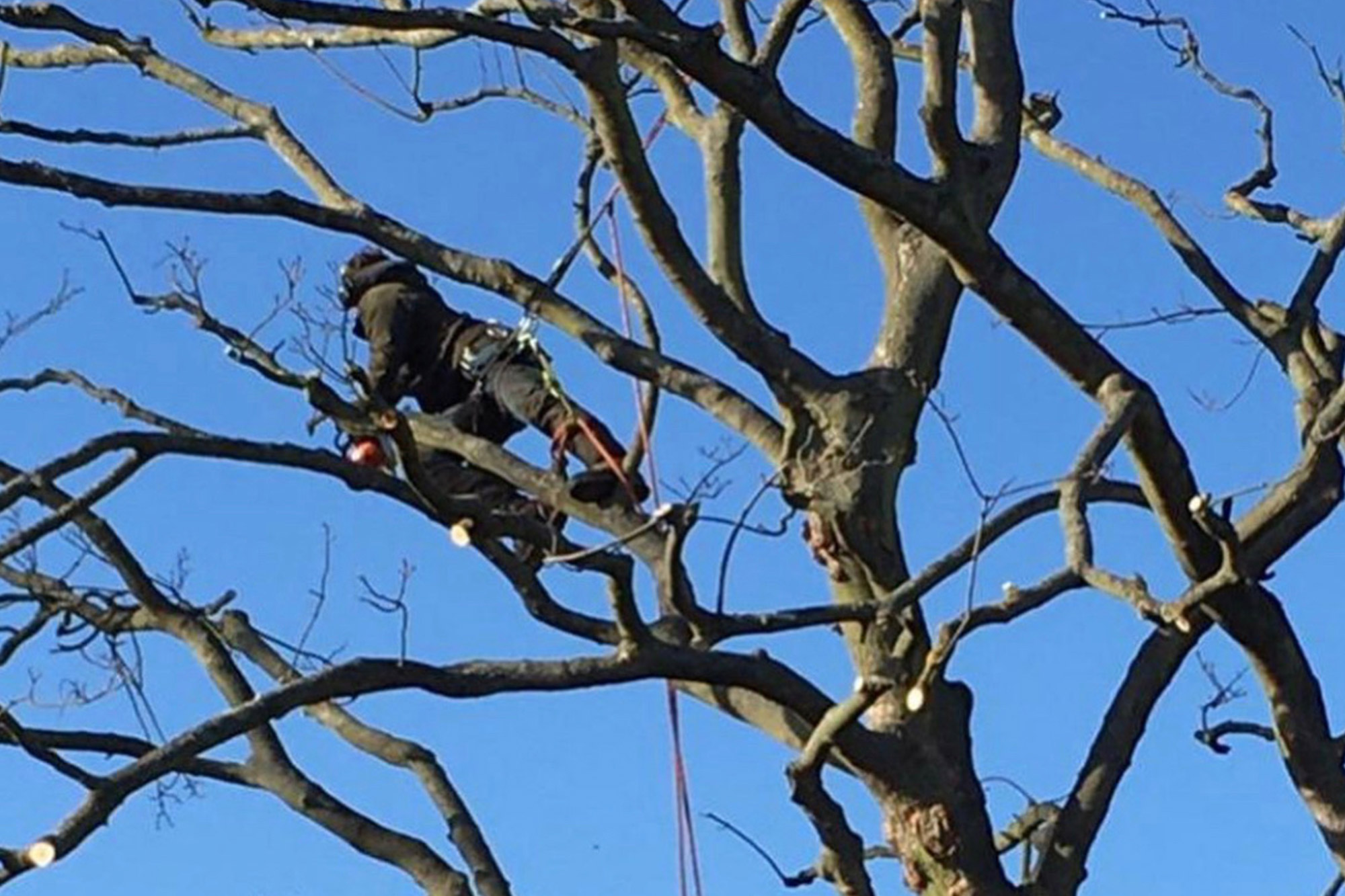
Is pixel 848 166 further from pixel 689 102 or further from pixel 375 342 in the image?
pixel 375 342

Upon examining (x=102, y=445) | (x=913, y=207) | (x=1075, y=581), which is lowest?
(x=1075, y=581)

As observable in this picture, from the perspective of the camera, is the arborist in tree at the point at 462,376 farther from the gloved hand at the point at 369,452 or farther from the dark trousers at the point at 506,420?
the gloved hand at the point at 369,452

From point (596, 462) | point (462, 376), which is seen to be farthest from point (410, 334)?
point (596, 462)

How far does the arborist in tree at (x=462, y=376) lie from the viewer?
23.1 feet

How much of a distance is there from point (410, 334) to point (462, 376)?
0.63 ft

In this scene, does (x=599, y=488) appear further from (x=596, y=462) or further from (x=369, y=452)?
(x=369, y=452)

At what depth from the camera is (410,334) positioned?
772 cm

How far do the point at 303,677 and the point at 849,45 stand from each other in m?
2.61

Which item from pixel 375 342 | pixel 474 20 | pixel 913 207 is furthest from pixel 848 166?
pixel 375 342

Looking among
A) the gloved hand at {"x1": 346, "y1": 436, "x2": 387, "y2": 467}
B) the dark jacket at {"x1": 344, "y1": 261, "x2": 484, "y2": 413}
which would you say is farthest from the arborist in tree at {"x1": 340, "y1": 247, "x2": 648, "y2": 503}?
the gloved hand at {"x1": 346, "y1": 436, "x2": 387, "y2": 467}

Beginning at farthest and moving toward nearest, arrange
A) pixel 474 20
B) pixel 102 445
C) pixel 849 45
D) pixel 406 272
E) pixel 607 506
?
pixel 406 272, pixel 849 45, pixel 607 506, pixel 474 20, pixel 102 445

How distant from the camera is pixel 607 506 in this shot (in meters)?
6.84

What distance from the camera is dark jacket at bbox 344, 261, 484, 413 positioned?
25.1 feet

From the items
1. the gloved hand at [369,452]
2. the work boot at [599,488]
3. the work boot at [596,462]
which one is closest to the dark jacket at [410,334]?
the work boot at [596,462]
